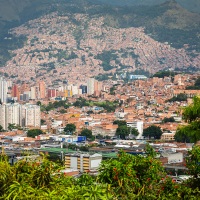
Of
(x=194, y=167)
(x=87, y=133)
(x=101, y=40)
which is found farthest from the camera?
(x=101, y=40)

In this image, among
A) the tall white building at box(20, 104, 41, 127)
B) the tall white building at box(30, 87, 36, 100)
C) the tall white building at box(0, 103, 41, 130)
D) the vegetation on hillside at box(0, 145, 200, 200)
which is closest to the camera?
the vegetation on hillside at box(0, 145, 200, 200)

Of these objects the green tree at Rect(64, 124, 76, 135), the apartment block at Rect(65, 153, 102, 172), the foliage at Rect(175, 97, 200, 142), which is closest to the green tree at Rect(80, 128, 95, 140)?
the green tree at Rect(64, 124, 76, 135)

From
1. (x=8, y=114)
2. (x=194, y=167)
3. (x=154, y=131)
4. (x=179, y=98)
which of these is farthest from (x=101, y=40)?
(x=194, y=167)

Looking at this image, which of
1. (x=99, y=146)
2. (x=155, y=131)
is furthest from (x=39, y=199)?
(x=155, y=131)

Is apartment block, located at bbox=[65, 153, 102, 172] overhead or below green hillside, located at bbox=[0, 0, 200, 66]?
below

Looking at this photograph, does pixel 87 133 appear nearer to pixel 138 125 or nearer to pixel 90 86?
pixel 138 125

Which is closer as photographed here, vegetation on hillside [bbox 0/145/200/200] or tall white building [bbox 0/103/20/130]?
vegetation on hillside [bbox 0/145/200/200]

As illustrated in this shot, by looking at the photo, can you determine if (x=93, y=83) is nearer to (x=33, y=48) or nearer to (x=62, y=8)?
(x=33, y=48)

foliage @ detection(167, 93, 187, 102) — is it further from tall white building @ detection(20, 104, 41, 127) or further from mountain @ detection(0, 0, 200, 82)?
mountain @ detection(0, 0, 200, 82)

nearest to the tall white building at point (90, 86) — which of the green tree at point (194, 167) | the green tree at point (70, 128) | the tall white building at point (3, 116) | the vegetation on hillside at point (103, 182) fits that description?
the tall white building at point (3, 116)
